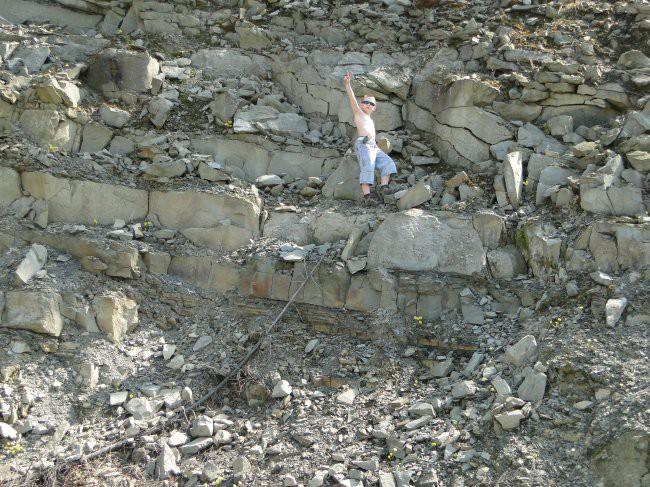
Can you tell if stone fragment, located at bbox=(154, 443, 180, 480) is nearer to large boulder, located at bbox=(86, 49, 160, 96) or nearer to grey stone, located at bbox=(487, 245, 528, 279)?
grey stone, located at bbox=(487, 245, 528, 279)

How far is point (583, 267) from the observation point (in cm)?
862

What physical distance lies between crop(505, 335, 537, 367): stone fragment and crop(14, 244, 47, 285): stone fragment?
562 cm

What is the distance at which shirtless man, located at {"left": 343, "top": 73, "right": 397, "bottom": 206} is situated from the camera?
10.1 m

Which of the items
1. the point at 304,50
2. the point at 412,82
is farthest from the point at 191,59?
the point at 412,82

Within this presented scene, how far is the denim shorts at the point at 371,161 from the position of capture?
10141mm

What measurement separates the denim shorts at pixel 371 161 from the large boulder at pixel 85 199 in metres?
2.88

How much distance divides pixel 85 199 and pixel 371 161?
3795 millimetres

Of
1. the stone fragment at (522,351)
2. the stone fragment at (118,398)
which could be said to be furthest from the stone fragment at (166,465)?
the stone fragment at (522,351)

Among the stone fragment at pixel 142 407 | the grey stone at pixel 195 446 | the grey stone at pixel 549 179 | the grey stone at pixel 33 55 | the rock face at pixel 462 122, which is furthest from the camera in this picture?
the grey stone at pixel 33 55

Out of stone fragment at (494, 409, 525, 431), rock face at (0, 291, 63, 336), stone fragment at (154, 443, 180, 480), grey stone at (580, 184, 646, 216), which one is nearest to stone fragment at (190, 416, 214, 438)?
stone fragment at (154, 443, 180, 480)

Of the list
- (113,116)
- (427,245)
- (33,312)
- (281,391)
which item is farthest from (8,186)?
(427,245)

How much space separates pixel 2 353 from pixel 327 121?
5.62 meters

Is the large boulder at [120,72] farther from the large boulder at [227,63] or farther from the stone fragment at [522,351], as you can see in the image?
the stone fragment at [522,351]

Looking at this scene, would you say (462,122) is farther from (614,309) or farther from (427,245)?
(614,309)
